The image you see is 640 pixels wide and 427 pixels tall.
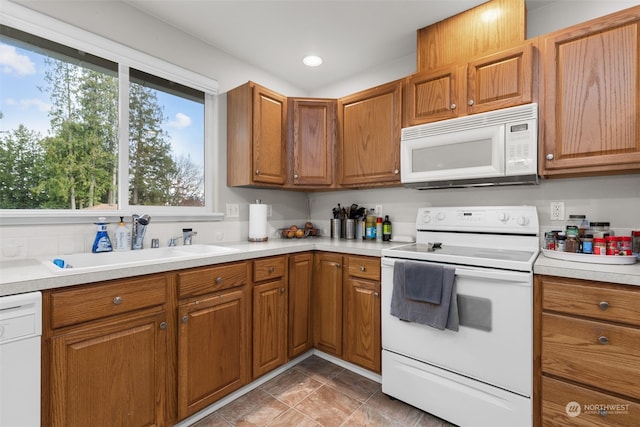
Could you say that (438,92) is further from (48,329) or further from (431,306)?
(48,329)

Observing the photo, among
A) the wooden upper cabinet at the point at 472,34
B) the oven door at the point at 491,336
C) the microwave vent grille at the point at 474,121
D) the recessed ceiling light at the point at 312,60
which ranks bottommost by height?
the oven door at the point at 491,336

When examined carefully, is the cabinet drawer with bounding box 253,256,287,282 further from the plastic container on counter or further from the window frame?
the plastic container on counter

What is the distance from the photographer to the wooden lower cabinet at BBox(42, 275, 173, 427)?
3.75 ft

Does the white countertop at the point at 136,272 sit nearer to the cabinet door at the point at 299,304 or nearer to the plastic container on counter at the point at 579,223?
the plastic container on counter at the point at 579,223

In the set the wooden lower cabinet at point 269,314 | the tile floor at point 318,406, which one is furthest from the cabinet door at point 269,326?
the tile floor at point 318,406

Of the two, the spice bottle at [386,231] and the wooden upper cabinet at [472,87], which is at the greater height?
the wooden upper cabinet at [472,87]

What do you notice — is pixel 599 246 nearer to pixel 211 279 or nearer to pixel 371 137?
pixel 371 137

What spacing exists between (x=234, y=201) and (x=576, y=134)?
7.65 ft

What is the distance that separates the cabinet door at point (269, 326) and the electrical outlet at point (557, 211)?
181 cm

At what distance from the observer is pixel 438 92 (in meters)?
2.00

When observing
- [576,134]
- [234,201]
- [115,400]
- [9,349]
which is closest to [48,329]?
[9,349]

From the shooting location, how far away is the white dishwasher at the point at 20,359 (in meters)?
1.01

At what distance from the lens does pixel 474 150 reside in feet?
6.02

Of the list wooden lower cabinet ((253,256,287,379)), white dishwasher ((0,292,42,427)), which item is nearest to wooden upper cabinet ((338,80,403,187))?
wooden lower cabinet ((253,256,287,379))
